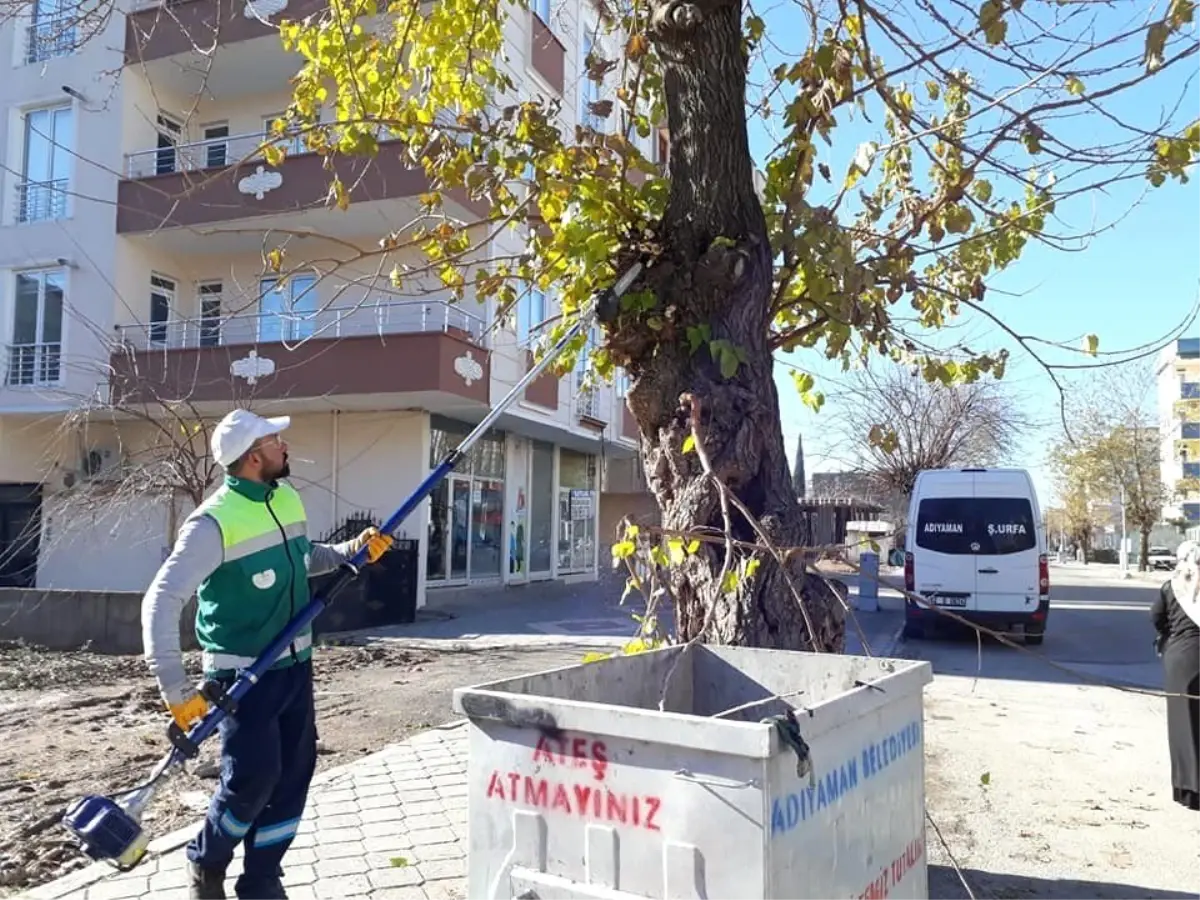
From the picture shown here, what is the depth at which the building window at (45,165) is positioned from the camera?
1886cm

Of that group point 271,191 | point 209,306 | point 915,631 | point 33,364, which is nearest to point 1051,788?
point 915,631

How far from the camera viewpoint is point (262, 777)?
3.59 meters

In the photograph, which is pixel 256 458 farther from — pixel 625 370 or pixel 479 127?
pixel 479 127

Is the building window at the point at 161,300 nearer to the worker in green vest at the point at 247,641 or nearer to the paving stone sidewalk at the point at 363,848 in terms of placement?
the paving stone sidewalk at the point at 363,848

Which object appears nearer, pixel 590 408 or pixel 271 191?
pixel 271 191

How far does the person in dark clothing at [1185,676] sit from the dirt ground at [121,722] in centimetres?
516

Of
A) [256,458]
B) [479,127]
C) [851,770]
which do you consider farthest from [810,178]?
[851,770]

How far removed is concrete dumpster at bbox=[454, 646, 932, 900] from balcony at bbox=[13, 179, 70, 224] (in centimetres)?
1976

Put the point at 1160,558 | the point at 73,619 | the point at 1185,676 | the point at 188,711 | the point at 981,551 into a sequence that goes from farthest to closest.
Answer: the point at 1160,558 → the point at 981,551 → the point at 73,619 → the point at 1185,676 → the point at 188,711

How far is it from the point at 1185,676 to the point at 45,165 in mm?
20647

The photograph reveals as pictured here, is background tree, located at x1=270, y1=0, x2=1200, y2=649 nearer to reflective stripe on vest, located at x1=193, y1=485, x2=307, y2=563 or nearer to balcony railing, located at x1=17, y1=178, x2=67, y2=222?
reflective stripe on vest, located at x1=193, y1=485, x2=307, y2=563

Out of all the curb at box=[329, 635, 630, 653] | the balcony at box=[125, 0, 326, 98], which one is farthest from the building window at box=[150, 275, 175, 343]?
the curb at box=[329, 635, 630, 653]

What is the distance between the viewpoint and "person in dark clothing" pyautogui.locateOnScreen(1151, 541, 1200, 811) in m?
5.74

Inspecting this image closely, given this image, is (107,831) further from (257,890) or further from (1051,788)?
(1051,788)
